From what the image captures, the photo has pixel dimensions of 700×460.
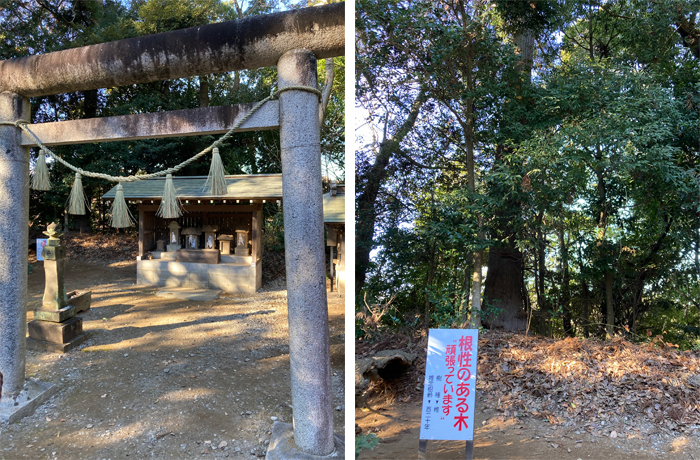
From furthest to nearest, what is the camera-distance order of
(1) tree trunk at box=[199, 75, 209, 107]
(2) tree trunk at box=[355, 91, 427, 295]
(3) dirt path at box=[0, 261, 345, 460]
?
(1) tree trunk at box=[199, 75, 209, 107], (2) tree trunk at box=[355, 91, 427, 295], (3) dirt path at box=[0, 261, 345, 460]

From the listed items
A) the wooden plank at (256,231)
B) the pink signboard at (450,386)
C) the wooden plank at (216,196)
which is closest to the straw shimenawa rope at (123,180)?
the pink signboard at (450,386)

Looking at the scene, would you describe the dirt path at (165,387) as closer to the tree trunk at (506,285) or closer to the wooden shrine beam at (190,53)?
the tree trunk at (506,285)

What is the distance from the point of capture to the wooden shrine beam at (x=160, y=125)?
2.65 meters

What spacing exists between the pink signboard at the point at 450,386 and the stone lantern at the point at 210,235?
267 inches

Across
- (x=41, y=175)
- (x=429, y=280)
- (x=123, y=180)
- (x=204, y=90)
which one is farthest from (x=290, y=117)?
(x=204, y=90)

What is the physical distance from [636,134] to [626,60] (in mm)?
2069

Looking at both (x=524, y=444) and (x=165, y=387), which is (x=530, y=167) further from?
(x=165, y=387)

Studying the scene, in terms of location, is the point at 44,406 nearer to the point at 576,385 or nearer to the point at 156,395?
the point at 156,395

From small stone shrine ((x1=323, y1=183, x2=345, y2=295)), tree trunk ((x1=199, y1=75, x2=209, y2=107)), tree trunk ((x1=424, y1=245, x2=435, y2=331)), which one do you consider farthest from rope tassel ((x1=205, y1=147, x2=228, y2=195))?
tree trunk ((x1=199, y1=75, x2=209, y2=107))

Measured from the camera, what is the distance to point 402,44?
14.9ft

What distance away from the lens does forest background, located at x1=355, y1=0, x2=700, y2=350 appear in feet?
14.4

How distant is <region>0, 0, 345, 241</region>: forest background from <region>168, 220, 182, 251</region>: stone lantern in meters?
2.62

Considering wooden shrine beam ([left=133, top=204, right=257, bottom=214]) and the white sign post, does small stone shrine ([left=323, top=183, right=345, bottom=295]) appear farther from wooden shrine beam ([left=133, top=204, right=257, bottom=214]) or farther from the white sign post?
the white sign post

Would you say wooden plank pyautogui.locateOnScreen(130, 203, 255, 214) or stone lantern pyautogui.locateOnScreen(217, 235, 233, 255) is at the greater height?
wooden plank pyautogui.locateOnScreen(130, 203, 255, 214)
